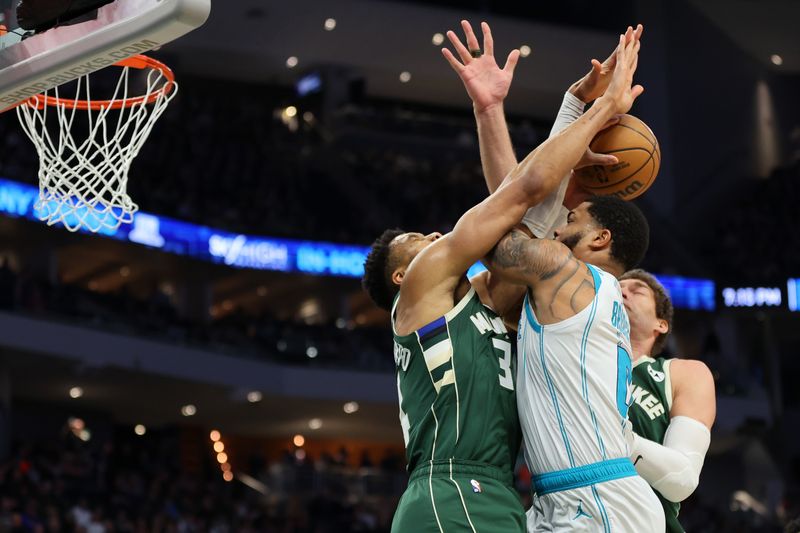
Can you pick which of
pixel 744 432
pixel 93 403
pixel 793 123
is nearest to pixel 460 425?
pixel 93 403

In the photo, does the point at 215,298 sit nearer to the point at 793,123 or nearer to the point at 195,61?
the point at 195,61

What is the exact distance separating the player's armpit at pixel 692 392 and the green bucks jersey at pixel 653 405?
0.03m

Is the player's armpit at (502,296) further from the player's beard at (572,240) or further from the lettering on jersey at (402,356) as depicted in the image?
the lettering on jersey at (402,356)

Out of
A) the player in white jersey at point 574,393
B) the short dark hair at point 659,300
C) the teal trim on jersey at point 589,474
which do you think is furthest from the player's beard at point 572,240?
the teal trim on jersey at point 589,474

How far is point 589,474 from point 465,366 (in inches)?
22.1

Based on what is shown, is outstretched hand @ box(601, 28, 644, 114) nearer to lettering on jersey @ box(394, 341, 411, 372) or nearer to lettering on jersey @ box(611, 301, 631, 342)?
lettering on jersey @ box(611, 301, 631, 342)

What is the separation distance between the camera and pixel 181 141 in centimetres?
2603

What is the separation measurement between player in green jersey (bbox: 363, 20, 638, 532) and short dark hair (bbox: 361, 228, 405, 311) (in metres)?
0.22

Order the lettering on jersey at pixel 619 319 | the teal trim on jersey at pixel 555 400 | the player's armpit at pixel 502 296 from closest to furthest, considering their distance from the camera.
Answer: the teal trim on jersey at pixel 555 400, the lettering on jersey at pixel 619 319, the player's armpit at pixel 502 296

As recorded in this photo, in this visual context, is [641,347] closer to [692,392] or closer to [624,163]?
[692,392]

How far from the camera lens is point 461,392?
13.7 feet

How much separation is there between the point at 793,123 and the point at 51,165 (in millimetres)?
27267

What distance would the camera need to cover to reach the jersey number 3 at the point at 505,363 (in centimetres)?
425

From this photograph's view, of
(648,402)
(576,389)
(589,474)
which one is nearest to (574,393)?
(576,389)
